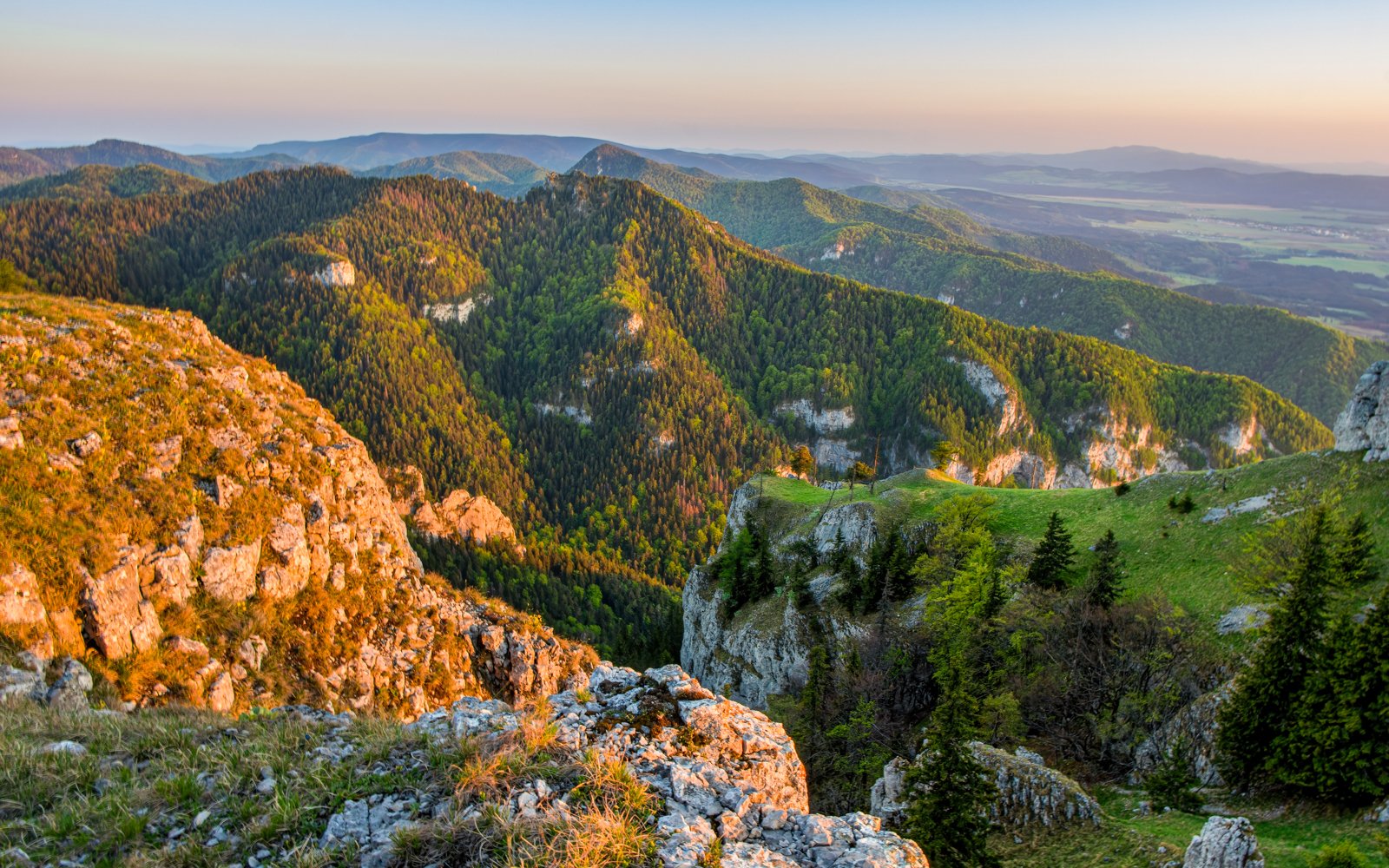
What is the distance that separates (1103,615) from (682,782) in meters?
27.1

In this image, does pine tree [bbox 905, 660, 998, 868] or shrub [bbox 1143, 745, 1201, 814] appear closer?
pine tree [bbox 905, 660, 998, 868]

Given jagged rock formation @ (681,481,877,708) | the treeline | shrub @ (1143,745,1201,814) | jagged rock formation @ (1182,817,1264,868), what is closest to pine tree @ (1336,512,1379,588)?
the treeline

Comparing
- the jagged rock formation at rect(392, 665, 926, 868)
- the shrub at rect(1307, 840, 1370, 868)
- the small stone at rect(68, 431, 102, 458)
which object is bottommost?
the shrub at rect(1307, 840, 1370, 868)

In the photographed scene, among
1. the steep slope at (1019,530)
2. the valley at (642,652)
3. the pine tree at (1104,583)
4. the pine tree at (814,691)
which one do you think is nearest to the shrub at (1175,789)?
the valley at (642,652)

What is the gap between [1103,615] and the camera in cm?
2925

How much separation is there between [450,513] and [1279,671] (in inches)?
5121

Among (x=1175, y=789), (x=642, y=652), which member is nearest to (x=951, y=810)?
(x=1175, y=789)

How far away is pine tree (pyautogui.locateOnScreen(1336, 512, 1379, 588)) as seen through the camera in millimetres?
23516

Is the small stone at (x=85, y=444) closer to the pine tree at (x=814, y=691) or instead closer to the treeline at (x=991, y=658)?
Answer: the pine tree at (x=814, y=691)

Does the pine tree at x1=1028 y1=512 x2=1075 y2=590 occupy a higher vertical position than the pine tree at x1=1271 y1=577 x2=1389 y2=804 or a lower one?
lower

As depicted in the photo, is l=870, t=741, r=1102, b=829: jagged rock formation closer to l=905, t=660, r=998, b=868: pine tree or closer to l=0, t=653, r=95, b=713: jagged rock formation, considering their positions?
l=905, t=660, r=998, b=868: pine tree

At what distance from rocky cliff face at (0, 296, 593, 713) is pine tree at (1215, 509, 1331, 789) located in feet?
118

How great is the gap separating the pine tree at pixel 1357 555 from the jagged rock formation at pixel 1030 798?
506 inches

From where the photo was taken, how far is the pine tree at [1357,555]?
77.2ft
